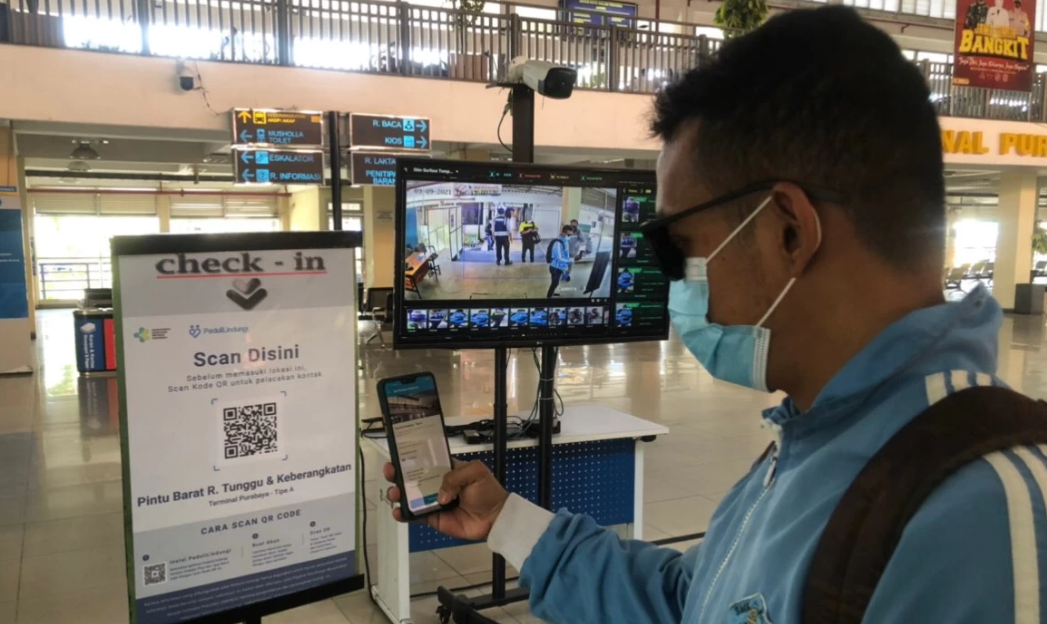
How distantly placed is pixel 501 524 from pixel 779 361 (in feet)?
2.20

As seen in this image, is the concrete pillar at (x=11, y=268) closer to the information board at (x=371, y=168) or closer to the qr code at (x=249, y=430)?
the information board at (x=371, y=168)

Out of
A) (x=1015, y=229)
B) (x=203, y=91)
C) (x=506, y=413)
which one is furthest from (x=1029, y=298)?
(x=506, y=413)

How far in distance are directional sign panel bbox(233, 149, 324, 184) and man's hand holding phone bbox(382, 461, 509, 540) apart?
705 cm

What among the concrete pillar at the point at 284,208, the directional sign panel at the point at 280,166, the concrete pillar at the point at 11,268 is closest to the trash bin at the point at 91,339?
the concrete pillar at the point at 11,268

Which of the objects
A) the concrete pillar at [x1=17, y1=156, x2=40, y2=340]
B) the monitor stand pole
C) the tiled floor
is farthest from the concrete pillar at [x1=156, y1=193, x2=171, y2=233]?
the monitor stand pole

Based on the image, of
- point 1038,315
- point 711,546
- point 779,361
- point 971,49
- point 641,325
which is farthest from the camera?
point 1038,315

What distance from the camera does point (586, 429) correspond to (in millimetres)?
3357

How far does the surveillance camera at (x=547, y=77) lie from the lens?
281 centimetres

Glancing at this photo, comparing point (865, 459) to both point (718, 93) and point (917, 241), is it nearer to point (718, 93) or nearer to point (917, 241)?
point (917, 241)

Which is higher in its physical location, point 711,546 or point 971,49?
point 971,49

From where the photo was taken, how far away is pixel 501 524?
1.39 metres

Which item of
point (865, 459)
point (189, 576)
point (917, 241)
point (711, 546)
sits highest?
point (917, 241)

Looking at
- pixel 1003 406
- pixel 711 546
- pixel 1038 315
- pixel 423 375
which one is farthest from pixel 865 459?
pixel 1038 315

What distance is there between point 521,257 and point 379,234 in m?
12.0
